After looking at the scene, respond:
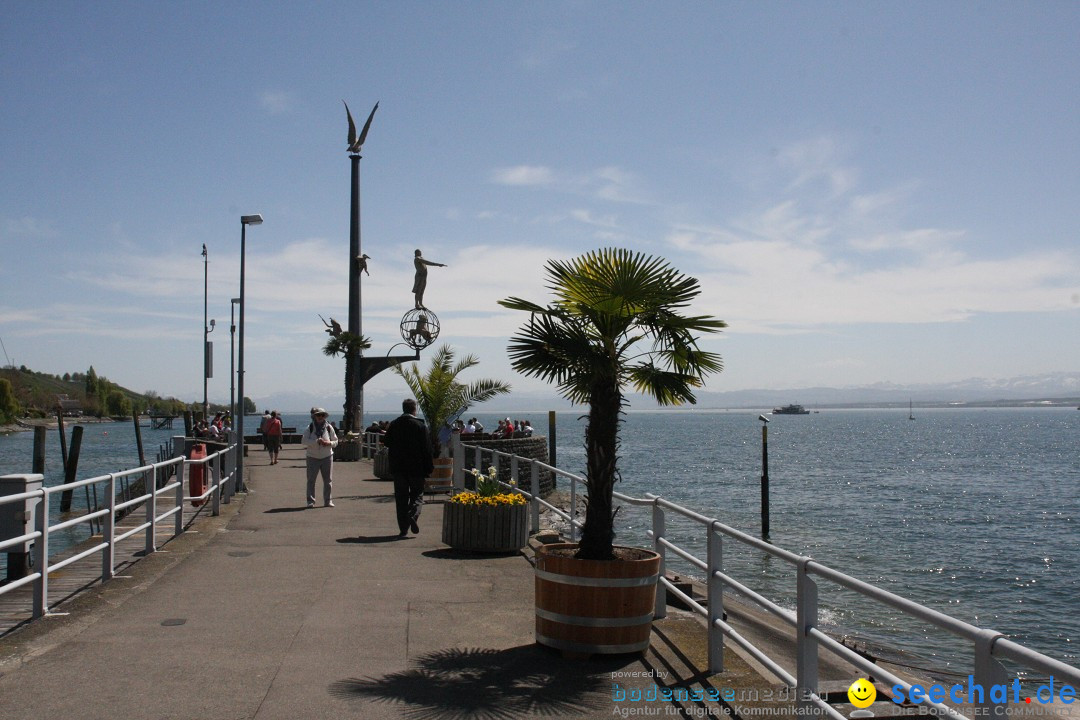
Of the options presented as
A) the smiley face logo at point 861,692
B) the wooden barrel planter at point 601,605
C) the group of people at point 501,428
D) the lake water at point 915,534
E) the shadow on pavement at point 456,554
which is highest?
the group of people at point 501,428

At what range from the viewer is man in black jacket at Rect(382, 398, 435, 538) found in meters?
12.0

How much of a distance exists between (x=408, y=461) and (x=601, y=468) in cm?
589

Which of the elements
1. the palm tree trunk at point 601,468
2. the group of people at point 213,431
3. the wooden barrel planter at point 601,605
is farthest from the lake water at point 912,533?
the group of people at point 213,431

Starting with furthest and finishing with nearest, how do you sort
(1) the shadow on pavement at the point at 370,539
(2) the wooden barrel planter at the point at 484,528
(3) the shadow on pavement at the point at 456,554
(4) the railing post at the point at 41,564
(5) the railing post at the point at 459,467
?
(5) the railing post at the point at 459,467 → (1) the shadow on pavement at the point at 370,539 → (2) the wooden barrel planter at the point at 484,528 → (3) the shadow on pavement at the point at 456,554 → (4) the railing post at the point at 41,564

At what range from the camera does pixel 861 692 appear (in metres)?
5.27

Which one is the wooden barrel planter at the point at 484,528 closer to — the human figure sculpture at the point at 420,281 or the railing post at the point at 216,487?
the railing post at the point at 216,487

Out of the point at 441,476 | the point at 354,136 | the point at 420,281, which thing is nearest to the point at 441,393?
the point at 441,476

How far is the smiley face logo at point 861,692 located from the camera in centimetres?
517

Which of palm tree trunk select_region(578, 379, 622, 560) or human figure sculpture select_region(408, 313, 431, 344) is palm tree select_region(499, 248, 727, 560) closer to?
palm tree trunk select_region(578, 379, 622, 560)

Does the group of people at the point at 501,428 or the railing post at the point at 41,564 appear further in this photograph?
the group of people at the point at 501,428

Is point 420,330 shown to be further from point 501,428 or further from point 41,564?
point 41,564

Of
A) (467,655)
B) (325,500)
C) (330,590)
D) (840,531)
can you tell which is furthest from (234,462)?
(840,531)

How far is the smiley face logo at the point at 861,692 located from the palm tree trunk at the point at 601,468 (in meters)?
1.84

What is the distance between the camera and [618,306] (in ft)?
22.7
